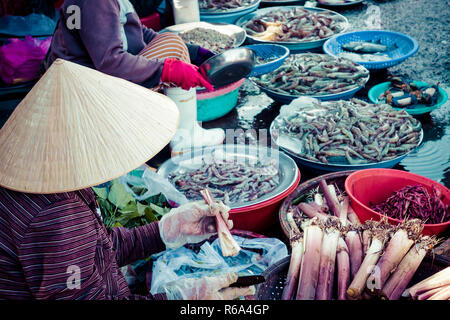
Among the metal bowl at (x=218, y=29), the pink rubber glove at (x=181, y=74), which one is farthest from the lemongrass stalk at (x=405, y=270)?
the metal bowl at (x=218, y=29)

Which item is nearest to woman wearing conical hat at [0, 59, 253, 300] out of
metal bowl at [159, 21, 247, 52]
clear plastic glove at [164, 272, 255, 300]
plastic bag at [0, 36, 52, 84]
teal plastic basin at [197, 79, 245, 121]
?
clear plastic glove at [164, 272, 255, 300]

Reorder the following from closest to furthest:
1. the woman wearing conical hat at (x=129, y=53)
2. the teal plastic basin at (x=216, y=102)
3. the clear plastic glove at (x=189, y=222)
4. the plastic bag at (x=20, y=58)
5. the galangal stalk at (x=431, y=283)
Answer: the galangal stalk at (x=431, y=283)
the clear plastic glove at (x=189, y=222)
the woman wearing conical hat at (x=129, y=53)
the teal plastic basin at (x=216, y=102)
the plastic bag at (x=20, y=58)

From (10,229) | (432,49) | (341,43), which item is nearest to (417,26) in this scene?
(432,49)

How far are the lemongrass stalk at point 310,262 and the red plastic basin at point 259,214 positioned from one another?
0.88 m

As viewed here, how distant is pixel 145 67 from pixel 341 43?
354 cm

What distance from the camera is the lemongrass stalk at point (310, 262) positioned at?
1.64 meters

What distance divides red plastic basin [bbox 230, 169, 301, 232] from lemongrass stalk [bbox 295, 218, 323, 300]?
0.88m

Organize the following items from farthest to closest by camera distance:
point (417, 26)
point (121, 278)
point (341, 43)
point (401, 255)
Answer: point (417, 26), point (341, 43), point (121, 278), point (401, 255)

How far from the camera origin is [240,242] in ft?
8.15

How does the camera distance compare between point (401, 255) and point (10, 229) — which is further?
point (401, 255)

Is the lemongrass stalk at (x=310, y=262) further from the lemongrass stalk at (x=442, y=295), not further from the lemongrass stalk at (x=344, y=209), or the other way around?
the lemongrass stalk at (x=344, y=209)

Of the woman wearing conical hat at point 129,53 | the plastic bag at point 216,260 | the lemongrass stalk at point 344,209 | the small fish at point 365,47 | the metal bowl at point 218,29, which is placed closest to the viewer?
the plastic bag at point 216,260

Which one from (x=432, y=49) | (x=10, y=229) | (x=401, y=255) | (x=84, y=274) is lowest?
(x=432, y=49)

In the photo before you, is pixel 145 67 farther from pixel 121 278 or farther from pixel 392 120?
pixel 392 120
